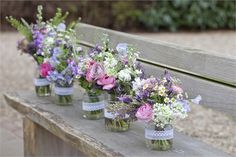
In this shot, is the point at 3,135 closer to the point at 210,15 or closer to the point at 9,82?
the point at 9,82

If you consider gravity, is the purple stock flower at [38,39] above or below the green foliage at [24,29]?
below

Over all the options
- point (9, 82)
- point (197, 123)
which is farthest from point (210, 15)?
point (197, 123)

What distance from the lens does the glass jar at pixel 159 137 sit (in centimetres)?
251

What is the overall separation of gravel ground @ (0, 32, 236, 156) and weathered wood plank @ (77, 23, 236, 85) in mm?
947

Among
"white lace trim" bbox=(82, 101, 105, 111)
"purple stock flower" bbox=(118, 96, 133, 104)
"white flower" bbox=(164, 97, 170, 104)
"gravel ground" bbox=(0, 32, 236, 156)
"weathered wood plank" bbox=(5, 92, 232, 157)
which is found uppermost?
"white flower" bbox=(164, 97, 170, 104)

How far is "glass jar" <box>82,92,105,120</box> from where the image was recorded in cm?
308

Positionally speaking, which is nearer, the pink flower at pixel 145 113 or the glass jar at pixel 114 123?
the pink flower at pixel 145 113

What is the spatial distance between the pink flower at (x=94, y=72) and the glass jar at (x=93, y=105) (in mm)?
267

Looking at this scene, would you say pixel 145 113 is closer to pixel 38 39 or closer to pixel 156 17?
pixel 38 39

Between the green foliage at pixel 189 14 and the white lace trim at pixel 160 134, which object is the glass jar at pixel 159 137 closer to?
the white lace trim at pixel 160 134

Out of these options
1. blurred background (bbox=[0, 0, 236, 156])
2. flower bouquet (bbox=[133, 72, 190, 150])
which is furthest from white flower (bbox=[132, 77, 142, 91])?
blurred background (bbox=[0, 0, 236, 156])

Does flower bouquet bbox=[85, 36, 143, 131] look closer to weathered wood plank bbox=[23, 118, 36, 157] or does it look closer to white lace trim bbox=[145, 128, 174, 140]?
white lace trim bbox=[145, 128, 174, 140]

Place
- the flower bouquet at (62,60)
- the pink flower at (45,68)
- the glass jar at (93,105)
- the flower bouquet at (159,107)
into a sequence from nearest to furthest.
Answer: the flower bouquet at (159,107) → the glass jar at (93,105) → the flower bouquet at (62,60) → the pink flower at (45,68)

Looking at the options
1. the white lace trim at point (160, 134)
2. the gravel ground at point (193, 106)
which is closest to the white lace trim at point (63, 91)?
the white lace trim at point (160, 134)
